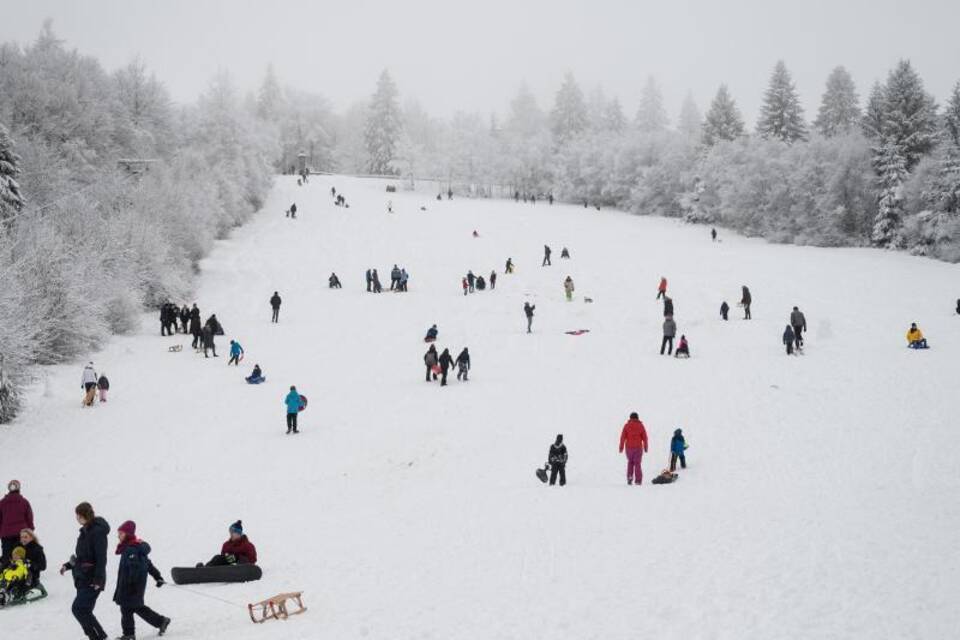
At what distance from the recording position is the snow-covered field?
822 centimetres

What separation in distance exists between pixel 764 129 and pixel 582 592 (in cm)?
6528

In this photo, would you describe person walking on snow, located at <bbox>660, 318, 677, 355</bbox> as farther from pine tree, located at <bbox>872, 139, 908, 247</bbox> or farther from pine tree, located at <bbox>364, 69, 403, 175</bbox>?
pine tree, located at <bbox>364, 69, 403, 175</bbox>

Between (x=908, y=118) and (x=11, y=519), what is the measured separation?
2186 inches

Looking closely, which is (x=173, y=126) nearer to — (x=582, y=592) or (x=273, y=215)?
(x=273, y=215)

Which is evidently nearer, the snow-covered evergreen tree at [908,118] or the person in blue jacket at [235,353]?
the person in blue jacket at [235,353]

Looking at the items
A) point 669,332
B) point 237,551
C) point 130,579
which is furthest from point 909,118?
point 130,579

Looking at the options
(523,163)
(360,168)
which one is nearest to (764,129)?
(523,163)

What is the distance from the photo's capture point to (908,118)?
48.5m

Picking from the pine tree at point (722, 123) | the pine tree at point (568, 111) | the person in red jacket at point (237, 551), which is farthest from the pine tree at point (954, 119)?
the pine tree at point (568, 111)

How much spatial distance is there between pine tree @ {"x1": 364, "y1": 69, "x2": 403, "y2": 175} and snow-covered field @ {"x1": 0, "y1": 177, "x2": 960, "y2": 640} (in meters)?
63.7

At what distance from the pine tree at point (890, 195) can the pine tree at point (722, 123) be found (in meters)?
19.8

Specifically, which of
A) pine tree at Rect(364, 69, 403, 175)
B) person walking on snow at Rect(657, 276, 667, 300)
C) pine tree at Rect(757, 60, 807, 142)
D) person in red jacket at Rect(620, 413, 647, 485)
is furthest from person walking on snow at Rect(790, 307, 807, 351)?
pine tree at Rect(364, 69, 403, 175)

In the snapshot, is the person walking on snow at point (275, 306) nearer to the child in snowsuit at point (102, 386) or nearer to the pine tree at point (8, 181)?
the child in snowsuit at point (102, 386)

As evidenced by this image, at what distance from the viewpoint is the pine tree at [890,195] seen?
4625 cm
